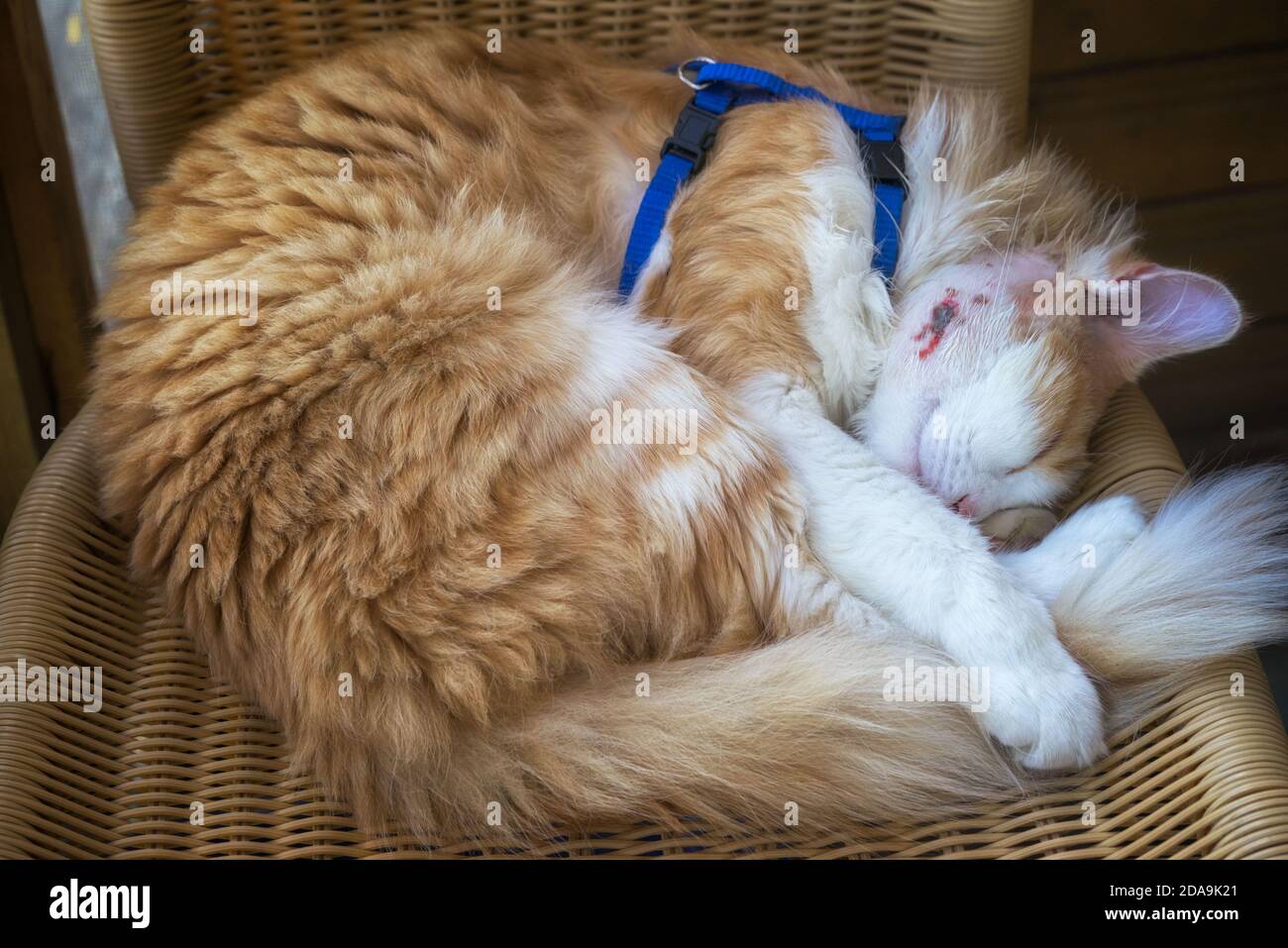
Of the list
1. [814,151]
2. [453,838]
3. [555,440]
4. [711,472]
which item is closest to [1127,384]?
[814,151]

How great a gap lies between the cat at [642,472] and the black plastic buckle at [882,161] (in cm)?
2

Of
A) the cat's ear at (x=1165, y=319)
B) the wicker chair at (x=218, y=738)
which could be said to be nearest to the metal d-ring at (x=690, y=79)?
the wicker chair at (x=218, y=738)

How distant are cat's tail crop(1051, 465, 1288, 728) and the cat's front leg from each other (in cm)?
7

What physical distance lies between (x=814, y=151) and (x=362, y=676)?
3.10 feet

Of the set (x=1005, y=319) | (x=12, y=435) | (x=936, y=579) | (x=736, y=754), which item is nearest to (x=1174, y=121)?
(x=1005, y=319)

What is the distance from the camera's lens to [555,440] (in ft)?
4.42

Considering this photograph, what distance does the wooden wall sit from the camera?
2299 millimetres

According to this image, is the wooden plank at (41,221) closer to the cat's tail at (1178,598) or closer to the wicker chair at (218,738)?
the wicker chair at (218,738)

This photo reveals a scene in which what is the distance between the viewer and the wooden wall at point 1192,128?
2.30 m

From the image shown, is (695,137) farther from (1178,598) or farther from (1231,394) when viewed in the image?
(1231,394)

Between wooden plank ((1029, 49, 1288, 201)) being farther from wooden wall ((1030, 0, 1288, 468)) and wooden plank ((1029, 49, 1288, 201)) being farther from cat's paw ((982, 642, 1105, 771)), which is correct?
cat's paw ((982, 642, 1105, 771))

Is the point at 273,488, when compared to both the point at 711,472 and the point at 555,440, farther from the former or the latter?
the point at 711,472

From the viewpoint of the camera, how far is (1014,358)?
1.47 m
